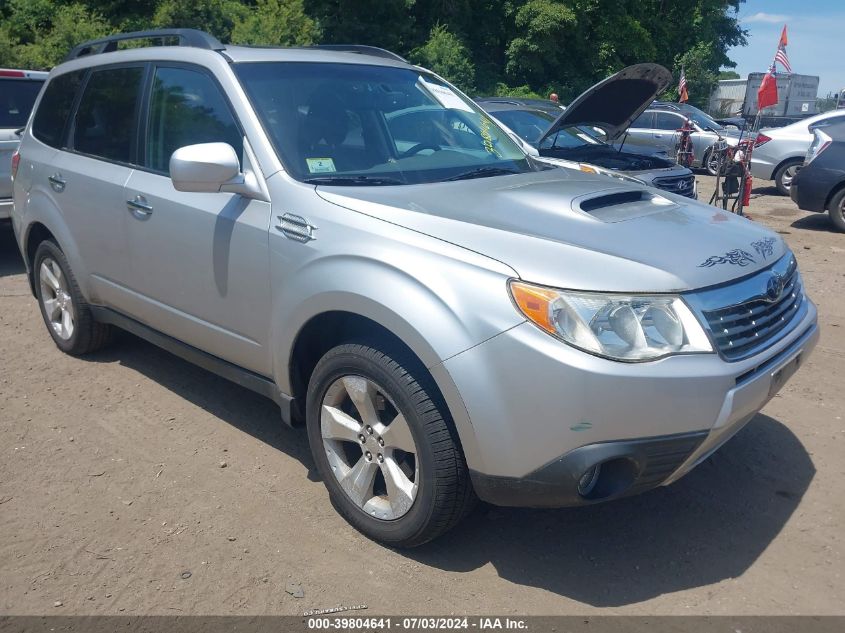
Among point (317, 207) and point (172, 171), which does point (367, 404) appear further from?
point (172, 171)

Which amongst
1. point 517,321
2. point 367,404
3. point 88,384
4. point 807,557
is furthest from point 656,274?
point 88,384

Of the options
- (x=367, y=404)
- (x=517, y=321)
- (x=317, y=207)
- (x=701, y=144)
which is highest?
(x=317, y=207)

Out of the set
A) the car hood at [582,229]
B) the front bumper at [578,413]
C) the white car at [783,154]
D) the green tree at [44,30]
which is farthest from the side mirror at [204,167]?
the green tree at [44,30]

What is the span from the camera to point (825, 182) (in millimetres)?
10078

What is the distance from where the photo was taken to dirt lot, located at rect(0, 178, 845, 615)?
2873mm

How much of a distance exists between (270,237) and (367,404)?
837mm

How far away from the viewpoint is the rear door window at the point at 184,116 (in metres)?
3.64

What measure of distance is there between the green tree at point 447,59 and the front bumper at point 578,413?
2463 centimetres

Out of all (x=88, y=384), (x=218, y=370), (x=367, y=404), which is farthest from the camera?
(x=88, y=384)

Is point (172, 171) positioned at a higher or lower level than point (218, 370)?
higher

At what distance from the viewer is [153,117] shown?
13.5 feet

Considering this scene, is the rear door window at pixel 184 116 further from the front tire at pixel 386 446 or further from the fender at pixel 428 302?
the front tire at pixel 386 446

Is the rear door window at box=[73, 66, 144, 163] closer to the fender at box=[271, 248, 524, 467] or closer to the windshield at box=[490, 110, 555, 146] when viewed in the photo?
the fender at box=[271, 248, 524, 467]

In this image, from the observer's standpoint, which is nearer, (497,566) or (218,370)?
(497,566)
